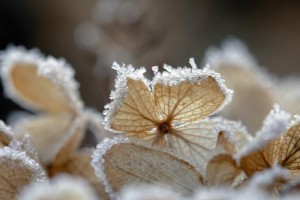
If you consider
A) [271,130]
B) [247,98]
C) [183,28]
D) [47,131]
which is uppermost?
[183,28]

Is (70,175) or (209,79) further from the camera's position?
(70,175)

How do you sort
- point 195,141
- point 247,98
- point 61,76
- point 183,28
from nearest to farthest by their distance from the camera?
point 195,141, point 61,76, point 247,98, point 183,28

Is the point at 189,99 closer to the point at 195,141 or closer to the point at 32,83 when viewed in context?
Result: the point at 195,141

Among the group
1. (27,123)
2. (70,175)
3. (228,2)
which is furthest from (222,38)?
(70,175)

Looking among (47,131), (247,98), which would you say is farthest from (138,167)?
(247,98)

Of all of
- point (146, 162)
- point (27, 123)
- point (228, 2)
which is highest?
point (228, 2)

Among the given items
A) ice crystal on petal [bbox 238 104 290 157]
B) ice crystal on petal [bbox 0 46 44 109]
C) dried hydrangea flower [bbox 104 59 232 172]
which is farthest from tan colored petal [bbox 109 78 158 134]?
ice crystal on petal [bbox 0 46 44 109]

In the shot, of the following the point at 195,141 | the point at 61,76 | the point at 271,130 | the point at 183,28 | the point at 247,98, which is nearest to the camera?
the point at 271,130

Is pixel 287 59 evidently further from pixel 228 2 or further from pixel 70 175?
pixel 70 175
